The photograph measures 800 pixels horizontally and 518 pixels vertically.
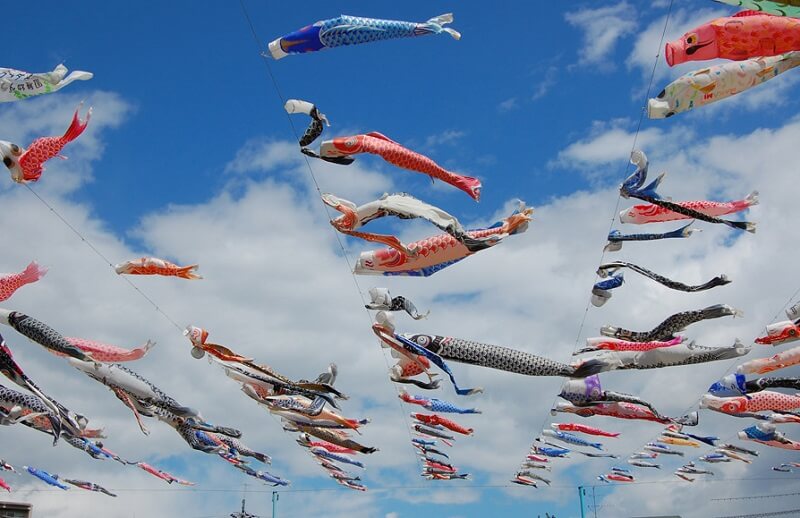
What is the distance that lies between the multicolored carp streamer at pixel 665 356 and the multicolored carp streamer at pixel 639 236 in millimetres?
1772

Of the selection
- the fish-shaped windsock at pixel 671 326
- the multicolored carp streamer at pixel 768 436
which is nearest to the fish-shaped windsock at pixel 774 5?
the fish-shaped windsock at pixel 671 326

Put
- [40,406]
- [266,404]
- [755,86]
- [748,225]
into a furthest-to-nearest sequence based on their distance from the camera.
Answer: [266,404] < [40,406] < [748,225] < [755,86]

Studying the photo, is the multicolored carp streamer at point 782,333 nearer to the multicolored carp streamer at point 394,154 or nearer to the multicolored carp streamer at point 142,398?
the multicolored carp streamer at point 394,154

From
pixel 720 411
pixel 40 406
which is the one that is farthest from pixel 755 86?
pixel 40 406

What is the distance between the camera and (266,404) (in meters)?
16.5

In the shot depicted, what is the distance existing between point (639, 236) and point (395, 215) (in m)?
4.20

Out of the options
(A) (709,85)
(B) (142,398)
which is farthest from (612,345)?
Result: (B) (142,398)

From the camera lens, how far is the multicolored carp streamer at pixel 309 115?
1026 cm

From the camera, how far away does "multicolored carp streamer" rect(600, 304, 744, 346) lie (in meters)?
12.9

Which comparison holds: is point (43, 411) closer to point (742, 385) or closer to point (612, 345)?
point (612, 345)

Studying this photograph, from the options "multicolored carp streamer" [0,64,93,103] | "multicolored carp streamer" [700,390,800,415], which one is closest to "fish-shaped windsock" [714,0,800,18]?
"multicolored carp streamer" [0,64,93,103]

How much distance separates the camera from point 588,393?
14.2 m

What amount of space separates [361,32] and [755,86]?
15.7ft

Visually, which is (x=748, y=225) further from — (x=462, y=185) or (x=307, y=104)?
(x=307, y=104)
